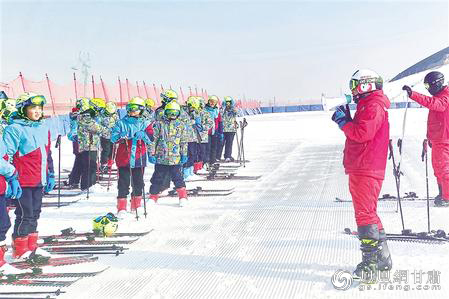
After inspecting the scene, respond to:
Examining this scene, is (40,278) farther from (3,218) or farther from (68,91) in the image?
(68,91)

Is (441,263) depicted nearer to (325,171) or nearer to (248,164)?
(325,171)

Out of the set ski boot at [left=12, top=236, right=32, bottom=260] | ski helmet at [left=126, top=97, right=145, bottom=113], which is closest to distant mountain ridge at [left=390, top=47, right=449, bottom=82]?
ski helmet at [left=126, top=97, right=145, bottom=113]

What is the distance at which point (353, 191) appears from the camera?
15.3 feet

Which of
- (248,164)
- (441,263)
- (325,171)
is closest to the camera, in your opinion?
(441,263)

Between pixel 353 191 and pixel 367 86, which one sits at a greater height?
pixel 367 86

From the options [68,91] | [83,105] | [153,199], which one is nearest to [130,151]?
[153,199]

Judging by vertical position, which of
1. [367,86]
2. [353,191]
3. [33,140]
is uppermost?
[367,86]

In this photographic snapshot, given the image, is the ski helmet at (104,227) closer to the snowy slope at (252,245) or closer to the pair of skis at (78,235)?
the pair of skis at (78,235)

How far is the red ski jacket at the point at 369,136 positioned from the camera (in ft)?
14.4

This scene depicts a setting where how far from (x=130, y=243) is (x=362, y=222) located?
10.1 ft

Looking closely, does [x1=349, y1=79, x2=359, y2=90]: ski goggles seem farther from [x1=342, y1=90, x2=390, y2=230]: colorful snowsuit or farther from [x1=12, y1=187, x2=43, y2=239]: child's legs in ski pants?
[x1=12, y1=187, x2=43, y2=239]: child's legs in ski pants

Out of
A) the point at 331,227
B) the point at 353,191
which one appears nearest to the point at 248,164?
the point at 331,227

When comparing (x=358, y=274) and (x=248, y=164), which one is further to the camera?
(x=248, y=164)

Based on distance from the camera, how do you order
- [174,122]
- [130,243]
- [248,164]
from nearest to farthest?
[130,243] < [174,122] < [248,164]
